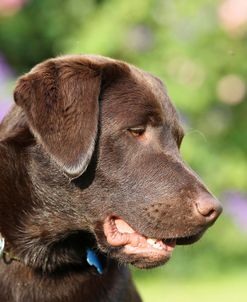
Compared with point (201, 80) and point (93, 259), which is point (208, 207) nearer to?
point (93, 259)

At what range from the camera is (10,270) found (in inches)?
166

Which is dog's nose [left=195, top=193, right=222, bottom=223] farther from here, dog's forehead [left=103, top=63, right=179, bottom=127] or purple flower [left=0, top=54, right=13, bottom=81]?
purple flower [left=0, top=54, right=13, bottom=81]

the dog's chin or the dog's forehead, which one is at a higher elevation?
the dog's forehead

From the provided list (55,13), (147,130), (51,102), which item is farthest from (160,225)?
(55,13)

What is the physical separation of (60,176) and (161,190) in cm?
47

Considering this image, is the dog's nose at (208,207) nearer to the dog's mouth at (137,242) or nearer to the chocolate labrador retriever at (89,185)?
the chocolate labrador retriever at (89,185)

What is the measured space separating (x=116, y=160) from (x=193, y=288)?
5163 millimetres

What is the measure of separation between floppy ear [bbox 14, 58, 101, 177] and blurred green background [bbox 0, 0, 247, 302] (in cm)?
530

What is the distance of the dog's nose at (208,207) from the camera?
12.5 feet

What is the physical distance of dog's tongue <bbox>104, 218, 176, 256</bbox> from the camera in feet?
13.1

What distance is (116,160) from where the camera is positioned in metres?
4.00

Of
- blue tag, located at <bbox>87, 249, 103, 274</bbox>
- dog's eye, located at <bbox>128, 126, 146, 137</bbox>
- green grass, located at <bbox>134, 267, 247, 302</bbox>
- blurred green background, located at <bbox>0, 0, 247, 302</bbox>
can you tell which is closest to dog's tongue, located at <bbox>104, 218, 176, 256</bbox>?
blue tag, located at <bbox>87, 249, 103, 274</bbox>

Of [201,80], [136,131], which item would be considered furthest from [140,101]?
[201,80]

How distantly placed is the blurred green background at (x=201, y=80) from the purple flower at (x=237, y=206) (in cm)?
1
